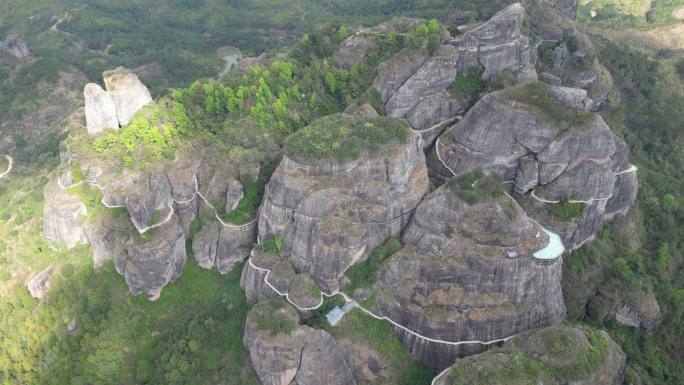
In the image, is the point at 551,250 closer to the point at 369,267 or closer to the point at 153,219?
the point at 369,267

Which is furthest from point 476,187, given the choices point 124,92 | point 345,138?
point 124,92

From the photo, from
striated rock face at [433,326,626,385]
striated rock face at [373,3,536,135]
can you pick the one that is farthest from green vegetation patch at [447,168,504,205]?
striated rock face at [373,3,536,135]

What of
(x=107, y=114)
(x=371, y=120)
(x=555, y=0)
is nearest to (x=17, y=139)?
(x=107, y=114)

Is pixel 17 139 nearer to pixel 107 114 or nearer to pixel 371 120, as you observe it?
pixel 107 114

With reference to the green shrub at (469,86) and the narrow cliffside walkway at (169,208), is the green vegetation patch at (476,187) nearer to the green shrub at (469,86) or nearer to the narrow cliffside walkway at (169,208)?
the green shrub at (469,86)

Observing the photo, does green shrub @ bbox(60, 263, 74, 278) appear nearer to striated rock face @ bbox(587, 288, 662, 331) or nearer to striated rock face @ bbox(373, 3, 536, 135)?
striated rock face @ bbox(373, 3, 536, 135)

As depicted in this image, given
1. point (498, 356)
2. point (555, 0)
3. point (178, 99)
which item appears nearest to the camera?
point (498, 356)
